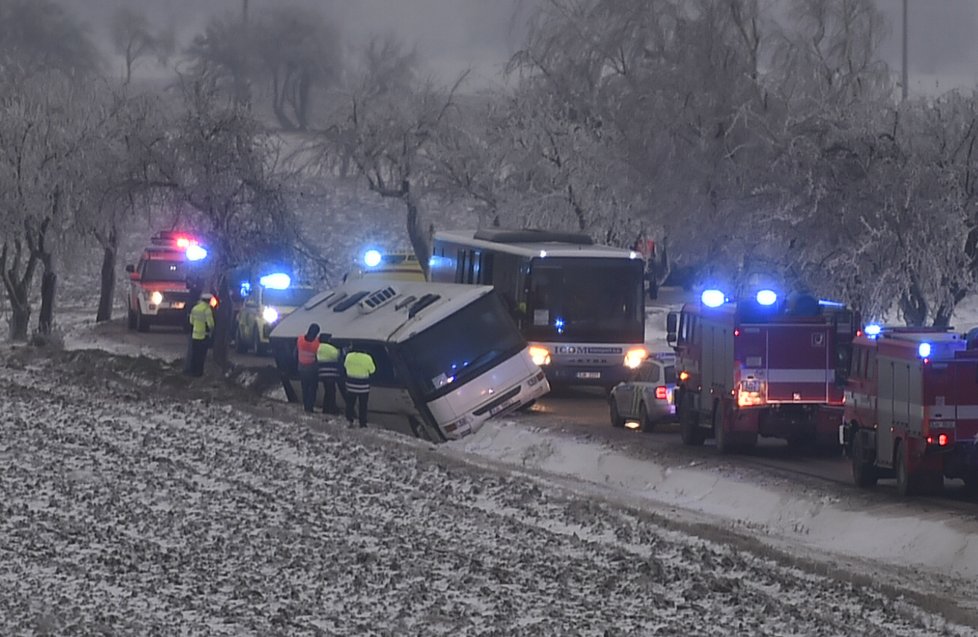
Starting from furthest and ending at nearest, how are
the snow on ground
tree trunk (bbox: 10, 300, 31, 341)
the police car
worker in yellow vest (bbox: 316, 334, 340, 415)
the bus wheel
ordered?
1. tree trunk (bbox: 10, 300, 31, 341)
2. the police car
3. worker in yellow vest (bbox: 316, 334, 340, 415)
4. the bus wheel
5. the snow on ground

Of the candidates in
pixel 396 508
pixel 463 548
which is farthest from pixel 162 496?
pixel 463 548

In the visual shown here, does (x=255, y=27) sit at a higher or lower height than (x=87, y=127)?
higher

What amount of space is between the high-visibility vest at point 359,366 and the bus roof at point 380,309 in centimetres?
45

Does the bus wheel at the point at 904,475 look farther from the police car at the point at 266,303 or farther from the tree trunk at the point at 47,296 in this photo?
the tree trunk at the point at 47,296

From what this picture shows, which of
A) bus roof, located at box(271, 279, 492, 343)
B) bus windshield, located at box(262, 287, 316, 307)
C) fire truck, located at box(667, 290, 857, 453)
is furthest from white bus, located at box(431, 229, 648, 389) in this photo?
bus windshield, located at box(262, 287, 316, 307)

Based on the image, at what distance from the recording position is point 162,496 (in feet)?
67.9

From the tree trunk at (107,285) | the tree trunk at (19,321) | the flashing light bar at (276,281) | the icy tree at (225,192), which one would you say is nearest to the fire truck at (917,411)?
the icy tree at (225,192)

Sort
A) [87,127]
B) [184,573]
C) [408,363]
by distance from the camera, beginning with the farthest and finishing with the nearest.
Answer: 1. [87,127]
2. [408,363]
3. [184,573]

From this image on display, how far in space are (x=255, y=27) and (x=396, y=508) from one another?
121456 mm

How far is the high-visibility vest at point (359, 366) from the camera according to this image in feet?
100

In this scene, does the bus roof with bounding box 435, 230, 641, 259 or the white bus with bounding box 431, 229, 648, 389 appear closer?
the white bus with bounding box 431, 229, 648, 389

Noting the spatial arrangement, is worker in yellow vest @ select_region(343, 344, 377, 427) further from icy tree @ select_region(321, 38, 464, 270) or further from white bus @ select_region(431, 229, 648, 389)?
icy tree @ select_region(321, 38, 464, 270)

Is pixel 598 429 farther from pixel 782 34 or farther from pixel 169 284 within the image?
pixel 169 284

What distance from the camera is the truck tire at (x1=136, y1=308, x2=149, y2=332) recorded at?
177 ft
